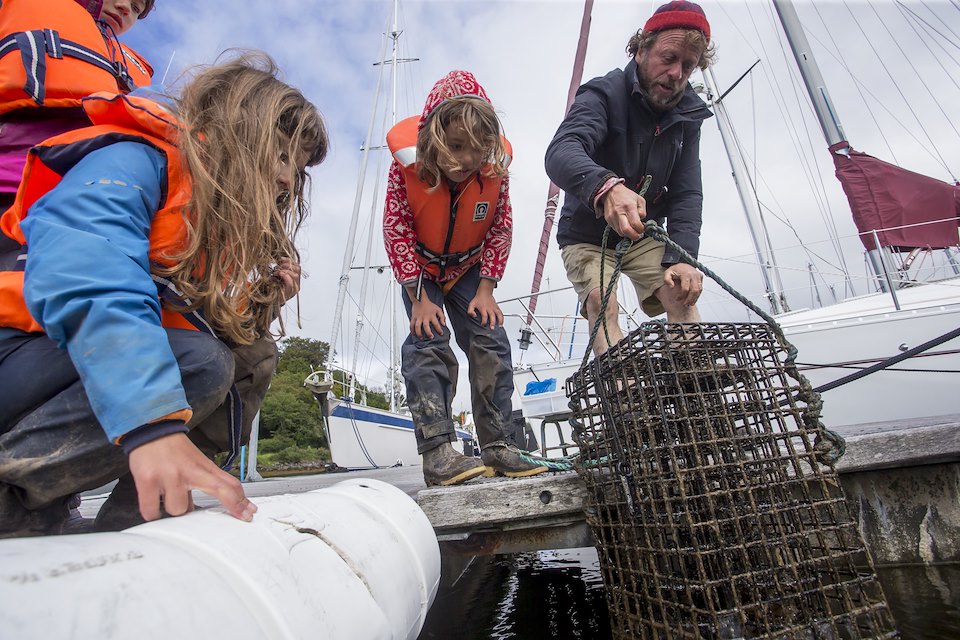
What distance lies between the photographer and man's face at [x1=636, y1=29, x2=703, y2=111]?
2.43 meters

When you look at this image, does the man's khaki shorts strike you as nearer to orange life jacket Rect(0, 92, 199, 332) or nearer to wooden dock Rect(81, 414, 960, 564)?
wooden dock Rect(81, 414, 960, 564)

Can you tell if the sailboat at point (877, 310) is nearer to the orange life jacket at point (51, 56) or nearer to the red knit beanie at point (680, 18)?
the red knit beanie at point (680, 18)

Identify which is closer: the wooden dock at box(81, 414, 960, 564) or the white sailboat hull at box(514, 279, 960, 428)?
the wooden dock at box(81, 414, 960, 564)

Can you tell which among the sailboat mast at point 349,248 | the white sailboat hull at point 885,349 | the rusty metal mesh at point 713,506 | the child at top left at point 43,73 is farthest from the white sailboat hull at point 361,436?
the rusty metal mesh at point 713,506

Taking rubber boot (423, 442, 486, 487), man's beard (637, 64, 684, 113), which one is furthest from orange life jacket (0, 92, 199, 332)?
man's beard (637, 64, 684, 113)

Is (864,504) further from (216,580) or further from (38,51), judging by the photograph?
(38,51)

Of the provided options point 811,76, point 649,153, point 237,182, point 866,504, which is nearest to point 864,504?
point 866,504

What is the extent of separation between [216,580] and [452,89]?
2.20 m

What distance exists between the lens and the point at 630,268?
2812mm

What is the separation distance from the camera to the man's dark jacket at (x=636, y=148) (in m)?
2.45

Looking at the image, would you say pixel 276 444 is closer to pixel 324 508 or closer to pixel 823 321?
pixel 823 321

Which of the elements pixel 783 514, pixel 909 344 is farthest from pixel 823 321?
pixel 783 514

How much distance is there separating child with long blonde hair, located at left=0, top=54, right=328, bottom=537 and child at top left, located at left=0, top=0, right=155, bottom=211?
0.75 ft

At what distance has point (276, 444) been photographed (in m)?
31.0
